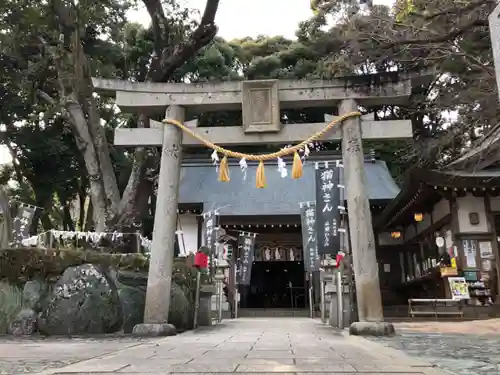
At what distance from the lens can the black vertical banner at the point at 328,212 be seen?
11125 millimetres

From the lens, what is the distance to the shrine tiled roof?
18453 mm

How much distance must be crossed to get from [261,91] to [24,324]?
6099 mm

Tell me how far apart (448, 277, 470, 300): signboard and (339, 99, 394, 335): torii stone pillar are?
5.36 metres

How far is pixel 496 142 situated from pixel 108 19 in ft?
48.0

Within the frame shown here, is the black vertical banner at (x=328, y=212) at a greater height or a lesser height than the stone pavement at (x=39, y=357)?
greater

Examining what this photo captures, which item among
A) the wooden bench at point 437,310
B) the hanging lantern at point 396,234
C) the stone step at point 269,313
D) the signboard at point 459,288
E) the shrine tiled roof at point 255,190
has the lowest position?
the stone step at point 269,313

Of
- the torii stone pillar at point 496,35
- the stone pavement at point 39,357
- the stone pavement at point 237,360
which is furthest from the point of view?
the stone pavement at point 39,357

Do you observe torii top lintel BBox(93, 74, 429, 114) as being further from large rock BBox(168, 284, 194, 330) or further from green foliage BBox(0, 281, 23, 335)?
green foliage BBox(0, 281, 23, 335)

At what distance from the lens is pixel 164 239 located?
8.34 metres

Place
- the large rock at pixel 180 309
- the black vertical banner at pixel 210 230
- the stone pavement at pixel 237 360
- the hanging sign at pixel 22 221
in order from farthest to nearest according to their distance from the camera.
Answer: the hanging sign at pixel 22 221, the black vertical banner at pixel 210 230, the large rock at pixel 180 309, the stone pavement at pixel 237 360

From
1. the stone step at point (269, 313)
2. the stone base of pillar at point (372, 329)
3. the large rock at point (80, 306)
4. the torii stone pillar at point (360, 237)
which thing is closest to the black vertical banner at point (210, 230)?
the stone step at point (269, 313)

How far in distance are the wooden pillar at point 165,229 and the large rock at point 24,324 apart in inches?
87.0

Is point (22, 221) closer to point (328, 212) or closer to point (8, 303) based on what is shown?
point (8, 303)

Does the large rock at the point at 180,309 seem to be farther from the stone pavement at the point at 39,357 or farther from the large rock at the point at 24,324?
the stone pavement at the point at 39,357
